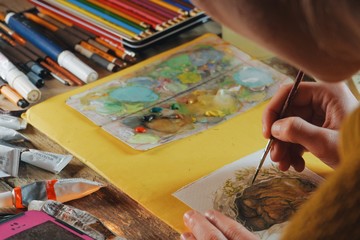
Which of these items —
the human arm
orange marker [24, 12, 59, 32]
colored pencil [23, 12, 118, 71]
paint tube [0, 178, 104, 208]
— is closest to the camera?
the human arm

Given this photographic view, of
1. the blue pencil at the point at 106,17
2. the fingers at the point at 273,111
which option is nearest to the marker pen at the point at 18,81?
the blue pencil at the point at 106,17

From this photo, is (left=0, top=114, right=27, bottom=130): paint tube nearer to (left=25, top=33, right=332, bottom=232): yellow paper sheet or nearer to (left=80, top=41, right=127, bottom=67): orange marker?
(left=25, top=33, right=332, bottom=232): yellow paper sheet

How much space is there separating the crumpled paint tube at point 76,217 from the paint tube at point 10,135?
8.4 inches

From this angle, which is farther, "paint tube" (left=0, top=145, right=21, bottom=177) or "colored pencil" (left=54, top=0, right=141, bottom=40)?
"colored pencil" (left=54, top=0, right=141, bottom=40)

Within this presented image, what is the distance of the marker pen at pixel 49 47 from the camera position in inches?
54.2

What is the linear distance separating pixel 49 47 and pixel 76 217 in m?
0.56

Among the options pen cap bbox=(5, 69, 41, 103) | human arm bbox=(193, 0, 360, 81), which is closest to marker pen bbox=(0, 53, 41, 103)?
pen cap bbox=(5, 69, 41, 103)

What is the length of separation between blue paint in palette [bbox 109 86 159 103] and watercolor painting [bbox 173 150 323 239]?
0.26 meters

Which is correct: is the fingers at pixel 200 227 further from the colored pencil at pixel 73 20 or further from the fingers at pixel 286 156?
the colored pencil at pixel 73 20

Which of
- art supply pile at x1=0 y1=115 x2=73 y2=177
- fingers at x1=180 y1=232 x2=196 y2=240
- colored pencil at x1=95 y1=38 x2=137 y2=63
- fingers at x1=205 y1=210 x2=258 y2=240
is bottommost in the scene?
fingers at x1=180 y1=232 x2=196 y2=240

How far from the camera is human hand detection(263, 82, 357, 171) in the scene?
103 centimetres

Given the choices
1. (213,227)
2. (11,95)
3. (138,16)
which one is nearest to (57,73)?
(11,95)

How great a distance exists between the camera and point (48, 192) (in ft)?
3.39

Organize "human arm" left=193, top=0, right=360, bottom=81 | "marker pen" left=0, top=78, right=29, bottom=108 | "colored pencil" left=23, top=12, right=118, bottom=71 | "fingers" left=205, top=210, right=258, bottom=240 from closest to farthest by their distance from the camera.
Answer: "human arm" left=193, top=0, right=360, bottom=81 → "fingers" left=205, top=210, right=258, bottom=240 → "marker pen" left=0, top=78, right=29, bottom=108 → "colored pencil" left=23, top=12, right=118, bottom=71
